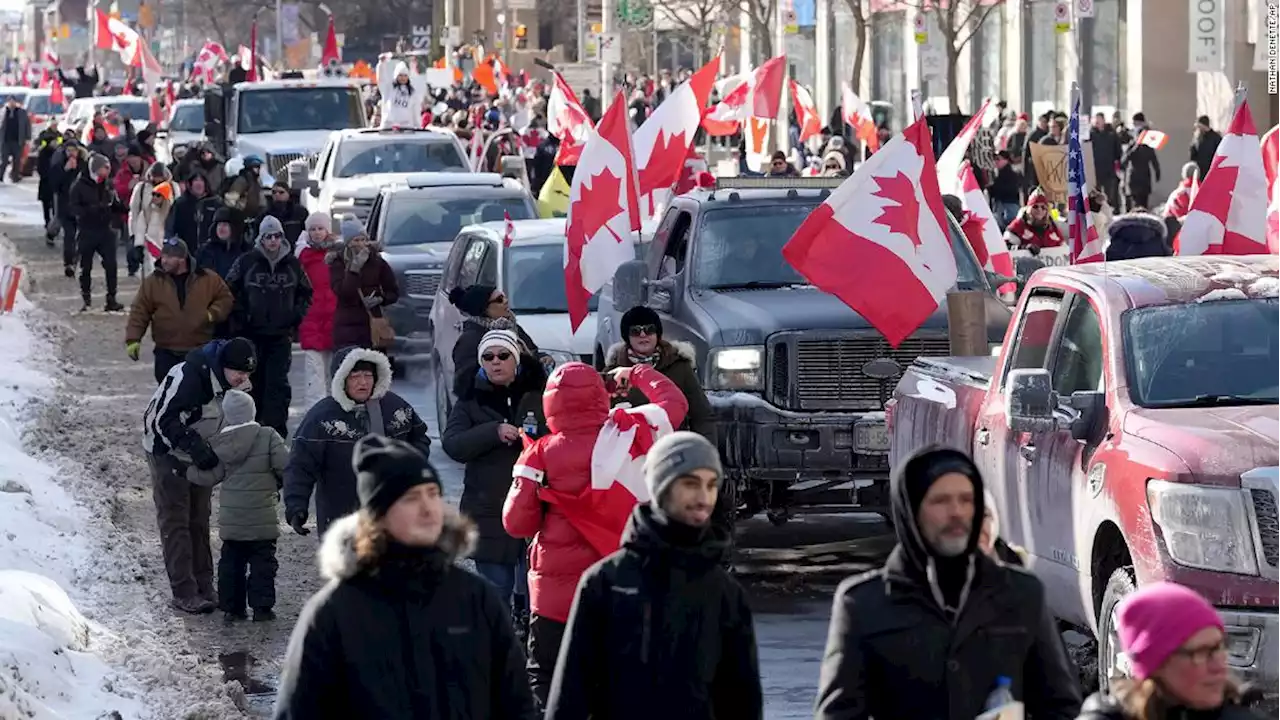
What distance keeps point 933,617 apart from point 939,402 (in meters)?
5.63

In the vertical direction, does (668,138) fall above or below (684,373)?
above

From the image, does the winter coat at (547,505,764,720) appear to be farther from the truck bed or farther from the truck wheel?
the truck bed

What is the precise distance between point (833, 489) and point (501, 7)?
9689 cm

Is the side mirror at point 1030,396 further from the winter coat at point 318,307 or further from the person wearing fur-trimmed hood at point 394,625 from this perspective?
the winter coat at point 318,307

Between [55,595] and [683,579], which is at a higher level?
[683,579]

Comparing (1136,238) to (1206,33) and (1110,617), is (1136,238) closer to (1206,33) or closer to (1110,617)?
(1110,617)

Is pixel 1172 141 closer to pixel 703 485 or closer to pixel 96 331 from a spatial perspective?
pixel 96 331

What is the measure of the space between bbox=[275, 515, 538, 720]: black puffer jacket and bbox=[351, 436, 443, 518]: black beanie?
0.24ft

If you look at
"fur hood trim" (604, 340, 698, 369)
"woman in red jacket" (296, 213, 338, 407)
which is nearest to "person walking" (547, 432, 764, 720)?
"fur hood trim" (604, 340, 698, 369)

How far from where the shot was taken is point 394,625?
5.27 meters

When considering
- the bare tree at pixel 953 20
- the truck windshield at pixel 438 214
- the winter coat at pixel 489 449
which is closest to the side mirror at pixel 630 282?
the winter coat at pixel 489 449

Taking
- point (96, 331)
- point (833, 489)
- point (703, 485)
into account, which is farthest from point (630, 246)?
point (96, 331)

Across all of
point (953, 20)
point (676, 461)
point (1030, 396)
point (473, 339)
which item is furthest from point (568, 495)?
point (953, 20)

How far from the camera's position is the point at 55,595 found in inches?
429
